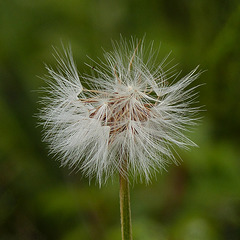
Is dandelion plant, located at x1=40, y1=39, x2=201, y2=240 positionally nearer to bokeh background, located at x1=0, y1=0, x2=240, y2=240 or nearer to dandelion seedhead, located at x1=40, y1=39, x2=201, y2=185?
dandelion seedhead, located at x1=40, y1=39, x2=201, y2=185

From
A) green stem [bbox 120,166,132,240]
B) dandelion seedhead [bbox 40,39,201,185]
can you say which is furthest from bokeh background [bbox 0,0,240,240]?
green stem [bbox 120,166,132,240]

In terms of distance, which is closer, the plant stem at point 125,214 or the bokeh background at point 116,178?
the plant stem at point 125,214

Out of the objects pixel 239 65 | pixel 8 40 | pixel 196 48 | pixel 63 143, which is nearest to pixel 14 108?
pixel 8 40

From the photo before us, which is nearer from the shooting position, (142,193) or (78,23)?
(142,193)

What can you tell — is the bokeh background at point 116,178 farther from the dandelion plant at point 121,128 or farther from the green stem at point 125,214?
the green stem at point 125,214

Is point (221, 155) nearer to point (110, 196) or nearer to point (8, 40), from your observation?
point (110, 196)

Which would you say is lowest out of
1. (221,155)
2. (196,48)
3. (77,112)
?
(221,155)

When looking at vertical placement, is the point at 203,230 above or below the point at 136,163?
below

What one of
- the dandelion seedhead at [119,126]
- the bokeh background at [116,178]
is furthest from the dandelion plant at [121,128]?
the bokeh background at [116,178]

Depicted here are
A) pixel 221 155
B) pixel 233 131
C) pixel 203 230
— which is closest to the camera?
pixel 203 230
